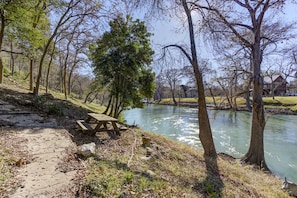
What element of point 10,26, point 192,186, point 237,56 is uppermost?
point 10,26

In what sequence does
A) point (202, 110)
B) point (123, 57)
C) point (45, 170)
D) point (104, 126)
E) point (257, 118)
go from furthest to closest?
point (123, 57) → point (257, 118) → point (202, 110) → point (104, 126) → point (45, 170)

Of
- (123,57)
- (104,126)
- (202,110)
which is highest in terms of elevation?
(123,57)

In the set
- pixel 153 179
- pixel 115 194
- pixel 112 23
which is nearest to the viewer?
pixel 115 194

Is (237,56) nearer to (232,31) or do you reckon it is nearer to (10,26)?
(232,31)

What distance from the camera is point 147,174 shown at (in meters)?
3.15

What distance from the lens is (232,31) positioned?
7.96m

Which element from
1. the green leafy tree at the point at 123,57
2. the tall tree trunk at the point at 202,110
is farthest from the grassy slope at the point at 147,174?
the green leafy tree at the point at 123,57

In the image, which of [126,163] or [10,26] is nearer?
[126,163]

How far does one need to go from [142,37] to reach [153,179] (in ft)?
24.3

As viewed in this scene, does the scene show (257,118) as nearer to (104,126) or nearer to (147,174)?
(104,126)

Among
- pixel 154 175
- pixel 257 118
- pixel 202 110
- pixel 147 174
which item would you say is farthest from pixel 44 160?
pixel 257 118

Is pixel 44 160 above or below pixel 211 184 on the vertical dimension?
above

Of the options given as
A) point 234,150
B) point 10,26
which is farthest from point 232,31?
point 10,26

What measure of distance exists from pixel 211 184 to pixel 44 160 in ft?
9.71
